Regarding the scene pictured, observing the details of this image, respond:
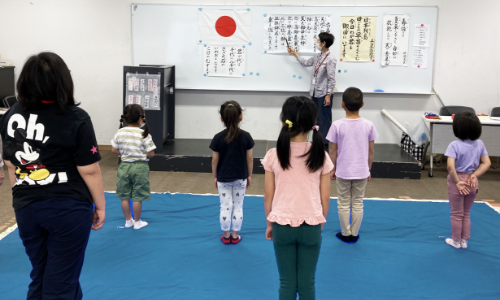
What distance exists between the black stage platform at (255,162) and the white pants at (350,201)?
2.15 metres

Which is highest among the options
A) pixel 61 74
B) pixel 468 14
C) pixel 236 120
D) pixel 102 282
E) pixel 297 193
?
pixel 468 14

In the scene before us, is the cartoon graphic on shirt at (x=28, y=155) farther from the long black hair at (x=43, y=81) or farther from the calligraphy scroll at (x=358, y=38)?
the calligraphy scroll at (x=358, y=38)

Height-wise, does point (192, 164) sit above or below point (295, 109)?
below

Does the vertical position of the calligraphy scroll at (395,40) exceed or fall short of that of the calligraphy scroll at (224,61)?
it exceeds it

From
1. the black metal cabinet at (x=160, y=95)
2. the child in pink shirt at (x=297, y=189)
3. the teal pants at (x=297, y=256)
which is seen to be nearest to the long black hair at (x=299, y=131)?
the child in pink shirt at (x=297, y=189)

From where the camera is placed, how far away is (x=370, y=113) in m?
6.42

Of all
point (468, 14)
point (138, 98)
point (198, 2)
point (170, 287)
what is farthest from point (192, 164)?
point (468, 14)

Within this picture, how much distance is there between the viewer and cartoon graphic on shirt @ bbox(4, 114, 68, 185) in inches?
71.6

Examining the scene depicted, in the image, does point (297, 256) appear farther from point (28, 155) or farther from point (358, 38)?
point (358, 38)

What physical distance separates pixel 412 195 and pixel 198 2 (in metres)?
3.70

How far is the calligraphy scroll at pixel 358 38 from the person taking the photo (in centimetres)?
611

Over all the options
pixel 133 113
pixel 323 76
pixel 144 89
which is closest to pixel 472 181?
pixel 133 113

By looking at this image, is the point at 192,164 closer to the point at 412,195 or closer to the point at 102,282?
the point at 412,195

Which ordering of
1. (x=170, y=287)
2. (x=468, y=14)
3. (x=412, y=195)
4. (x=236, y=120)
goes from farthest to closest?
(x=468, y=14) → (x=412, y=195) → (x=236, y=120) → (x=170, y=287)
